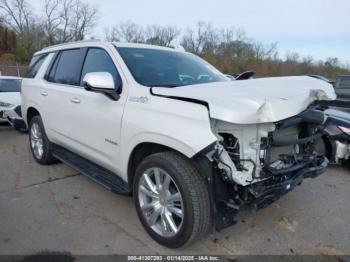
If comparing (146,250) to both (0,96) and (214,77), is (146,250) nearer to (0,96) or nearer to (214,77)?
(214,77)

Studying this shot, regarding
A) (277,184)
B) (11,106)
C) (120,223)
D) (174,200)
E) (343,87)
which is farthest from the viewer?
(343,87)

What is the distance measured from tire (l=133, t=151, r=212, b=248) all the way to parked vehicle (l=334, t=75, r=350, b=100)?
10.3m

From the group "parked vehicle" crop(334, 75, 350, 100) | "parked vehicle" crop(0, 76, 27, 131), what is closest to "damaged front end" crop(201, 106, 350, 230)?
"parked vehicle" crop(0, 76, 27, 131)

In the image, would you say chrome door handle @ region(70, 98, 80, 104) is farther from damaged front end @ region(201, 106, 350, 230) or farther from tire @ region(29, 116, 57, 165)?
damaged front end @ region(201, 106, 350, 230)

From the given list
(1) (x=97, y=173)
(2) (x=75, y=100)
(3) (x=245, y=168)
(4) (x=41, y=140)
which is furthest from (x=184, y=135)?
(4) (x=41, y=140)

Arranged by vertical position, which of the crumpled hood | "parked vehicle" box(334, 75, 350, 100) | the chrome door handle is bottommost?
Result: "parked vehicle" box(334, 75, 350, 100)

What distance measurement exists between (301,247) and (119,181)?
195 cm

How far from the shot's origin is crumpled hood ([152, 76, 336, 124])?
2439 millimetres

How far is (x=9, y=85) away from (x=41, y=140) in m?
5.33

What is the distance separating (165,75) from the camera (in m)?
3.64

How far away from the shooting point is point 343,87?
463 inches

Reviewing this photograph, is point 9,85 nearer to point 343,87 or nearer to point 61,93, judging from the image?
point 61,93

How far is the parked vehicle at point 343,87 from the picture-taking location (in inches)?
448

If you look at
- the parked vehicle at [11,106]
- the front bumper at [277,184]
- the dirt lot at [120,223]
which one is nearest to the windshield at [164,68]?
the front bumper at [277,184]
